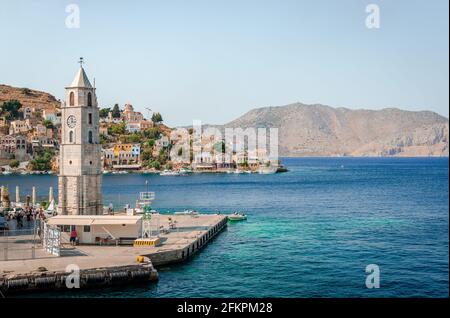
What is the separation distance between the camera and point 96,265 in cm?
3247

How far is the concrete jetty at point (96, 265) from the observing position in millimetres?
29953

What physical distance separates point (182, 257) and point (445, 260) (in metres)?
19.4

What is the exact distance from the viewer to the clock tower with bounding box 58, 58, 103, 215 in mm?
44281

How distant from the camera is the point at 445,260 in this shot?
41781 mm

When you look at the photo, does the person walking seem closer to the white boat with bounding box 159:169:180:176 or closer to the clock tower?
the clock tower

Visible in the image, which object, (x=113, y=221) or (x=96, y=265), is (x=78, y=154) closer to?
(x=113, y=221)

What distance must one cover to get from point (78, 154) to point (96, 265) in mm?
14111

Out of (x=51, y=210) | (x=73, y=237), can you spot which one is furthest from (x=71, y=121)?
(x=51, y=210)

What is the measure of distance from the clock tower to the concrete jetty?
21.3ft

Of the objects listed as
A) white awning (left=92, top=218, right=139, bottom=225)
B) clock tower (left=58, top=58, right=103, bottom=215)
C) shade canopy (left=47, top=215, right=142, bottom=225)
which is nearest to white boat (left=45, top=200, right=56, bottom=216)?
clock tower (left=58, top=58, right=103, bottom=215)
